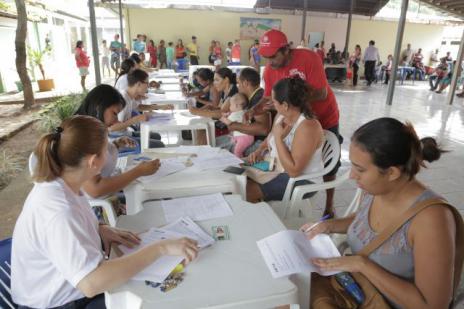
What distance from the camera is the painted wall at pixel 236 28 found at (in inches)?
597

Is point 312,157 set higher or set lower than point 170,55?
lower

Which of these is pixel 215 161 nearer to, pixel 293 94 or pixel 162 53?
pixel 293 94

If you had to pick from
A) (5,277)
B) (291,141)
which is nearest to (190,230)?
(5,277)

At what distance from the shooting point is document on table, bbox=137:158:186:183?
1.75m

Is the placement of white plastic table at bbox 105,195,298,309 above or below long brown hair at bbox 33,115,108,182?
below

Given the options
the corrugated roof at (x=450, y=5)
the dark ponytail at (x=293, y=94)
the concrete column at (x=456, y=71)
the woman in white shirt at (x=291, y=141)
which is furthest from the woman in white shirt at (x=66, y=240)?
the corrugated roof at (x=450, y=5)

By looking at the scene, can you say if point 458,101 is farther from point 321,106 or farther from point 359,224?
point 359,224

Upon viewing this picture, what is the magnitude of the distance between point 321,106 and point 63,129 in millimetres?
2067

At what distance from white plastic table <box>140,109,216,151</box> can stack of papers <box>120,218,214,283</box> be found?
1.85 m

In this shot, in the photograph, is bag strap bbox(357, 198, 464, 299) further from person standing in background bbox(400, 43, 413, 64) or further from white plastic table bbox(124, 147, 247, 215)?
person standing in background bbox(400, 43, 413, 64)

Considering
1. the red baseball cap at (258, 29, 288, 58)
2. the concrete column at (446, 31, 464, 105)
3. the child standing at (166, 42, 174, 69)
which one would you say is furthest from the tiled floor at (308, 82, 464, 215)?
the child standing at (166, 42, 174, 69)

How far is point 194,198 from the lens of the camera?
1.53 metres

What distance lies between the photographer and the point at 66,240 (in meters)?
0.95

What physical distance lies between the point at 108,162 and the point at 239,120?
57.9 inches
